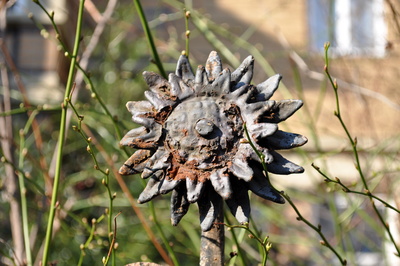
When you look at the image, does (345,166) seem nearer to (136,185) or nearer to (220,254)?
(136,185)

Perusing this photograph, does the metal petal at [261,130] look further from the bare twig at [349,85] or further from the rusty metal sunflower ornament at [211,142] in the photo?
the bare twig at [349,85]

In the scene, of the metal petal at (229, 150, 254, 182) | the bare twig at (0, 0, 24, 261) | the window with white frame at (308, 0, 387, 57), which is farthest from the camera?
the window with white frame at (308, 0, 387, 57)

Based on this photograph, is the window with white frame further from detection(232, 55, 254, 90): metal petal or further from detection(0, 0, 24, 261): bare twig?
detection(232, 55, 254, 90): metal petal

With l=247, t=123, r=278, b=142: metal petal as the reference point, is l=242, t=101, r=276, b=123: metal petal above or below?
above

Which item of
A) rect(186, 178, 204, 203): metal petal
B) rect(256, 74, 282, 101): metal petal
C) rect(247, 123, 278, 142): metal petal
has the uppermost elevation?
rect(256, 74, 282, 101): metal petal

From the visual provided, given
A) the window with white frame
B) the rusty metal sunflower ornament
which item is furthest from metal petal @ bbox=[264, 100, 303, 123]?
the window with white frame

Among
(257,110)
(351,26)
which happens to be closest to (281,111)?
(257,110)

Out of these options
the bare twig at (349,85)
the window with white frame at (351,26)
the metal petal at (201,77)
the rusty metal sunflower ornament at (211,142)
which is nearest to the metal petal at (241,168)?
the rusty metal sunflower ornament at (211,142)

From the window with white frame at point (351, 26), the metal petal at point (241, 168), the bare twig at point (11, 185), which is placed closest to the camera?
the metal petal at point (241, 168)
